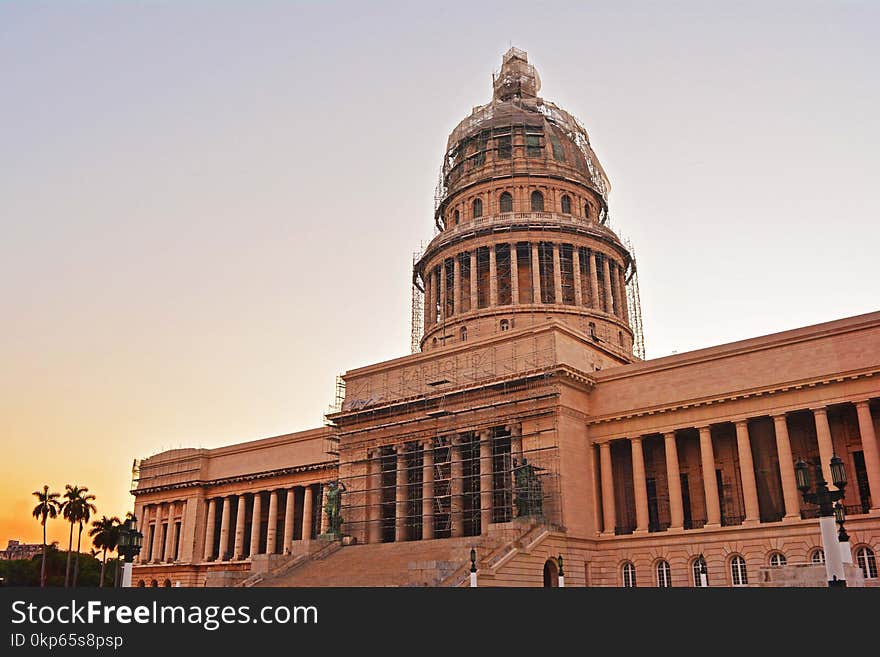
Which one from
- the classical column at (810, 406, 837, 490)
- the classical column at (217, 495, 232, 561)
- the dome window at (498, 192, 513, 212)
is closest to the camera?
the classical column at (810, 406, 837, 490)

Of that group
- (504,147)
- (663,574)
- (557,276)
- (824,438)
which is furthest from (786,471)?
(504,147)

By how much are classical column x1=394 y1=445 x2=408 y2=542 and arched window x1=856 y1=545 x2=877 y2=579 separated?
25549 millimetres

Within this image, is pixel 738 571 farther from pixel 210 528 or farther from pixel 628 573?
pixel 210 528

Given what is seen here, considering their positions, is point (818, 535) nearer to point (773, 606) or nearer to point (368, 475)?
point (368, 475)

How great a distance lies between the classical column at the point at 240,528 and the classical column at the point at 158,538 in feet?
27.6

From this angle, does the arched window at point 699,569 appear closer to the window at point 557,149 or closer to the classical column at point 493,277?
the classical column at point 493,277

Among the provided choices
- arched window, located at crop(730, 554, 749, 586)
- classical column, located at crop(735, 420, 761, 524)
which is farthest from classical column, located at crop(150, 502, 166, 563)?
classical column, located at crop(735, 420, 761, 524)

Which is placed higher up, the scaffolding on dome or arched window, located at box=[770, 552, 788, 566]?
the scaffolding on dome

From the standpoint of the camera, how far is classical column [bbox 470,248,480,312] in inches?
2680

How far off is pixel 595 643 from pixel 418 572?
90.2ft

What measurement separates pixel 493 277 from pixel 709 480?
27.4 metres

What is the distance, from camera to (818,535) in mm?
41375

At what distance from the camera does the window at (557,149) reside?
247 ft

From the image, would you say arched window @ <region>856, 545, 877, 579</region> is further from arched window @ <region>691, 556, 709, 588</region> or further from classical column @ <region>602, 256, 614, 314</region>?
classical column @ <region>602, 256, 614, 314</region>
